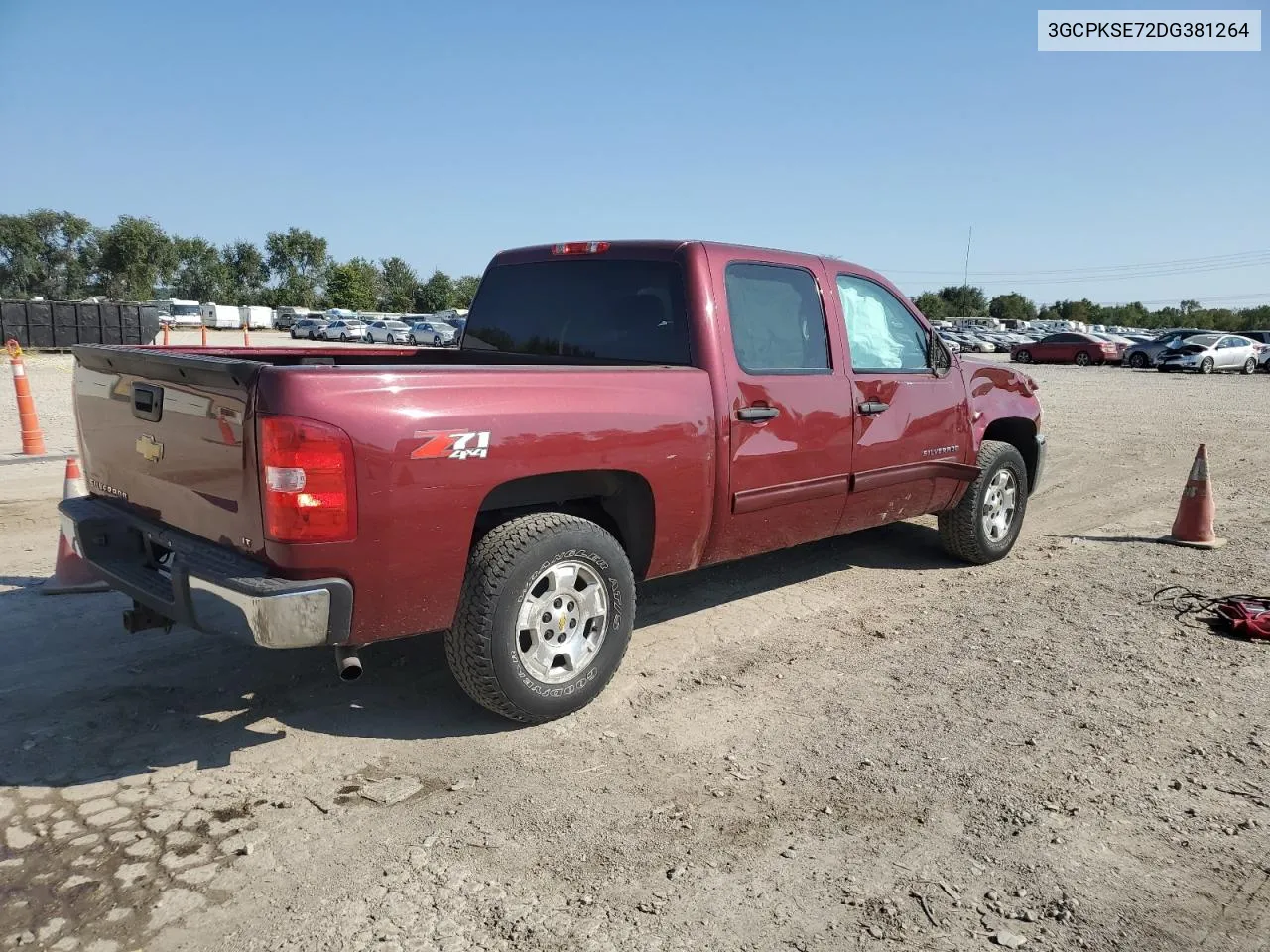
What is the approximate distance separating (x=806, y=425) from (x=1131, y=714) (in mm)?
1933

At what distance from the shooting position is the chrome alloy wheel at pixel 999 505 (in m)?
6.48

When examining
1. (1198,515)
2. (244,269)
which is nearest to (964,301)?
(244,269)

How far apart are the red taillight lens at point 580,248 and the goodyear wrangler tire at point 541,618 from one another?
1649 mm

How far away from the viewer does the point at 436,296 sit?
4456 inches

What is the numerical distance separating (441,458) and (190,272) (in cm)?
11905

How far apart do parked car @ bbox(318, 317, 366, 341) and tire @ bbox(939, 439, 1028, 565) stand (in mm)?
52898

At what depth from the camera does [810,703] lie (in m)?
4.17

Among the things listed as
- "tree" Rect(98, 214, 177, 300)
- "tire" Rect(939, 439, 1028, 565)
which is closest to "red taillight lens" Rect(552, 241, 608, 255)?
"tire" Rect(939, 439, 1028, 565)

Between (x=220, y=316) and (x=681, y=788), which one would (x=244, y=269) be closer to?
(x=220, y=316)

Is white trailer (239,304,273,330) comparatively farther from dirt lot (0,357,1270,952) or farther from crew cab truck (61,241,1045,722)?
dirt lot (0,357,1270,952)

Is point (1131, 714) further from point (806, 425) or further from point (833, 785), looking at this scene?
point (806, 425)

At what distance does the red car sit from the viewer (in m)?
37.6

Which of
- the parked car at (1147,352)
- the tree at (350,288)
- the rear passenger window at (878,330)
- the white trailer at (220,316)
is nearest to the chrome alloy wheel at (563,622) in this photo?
the rear passenger window at (878,330)

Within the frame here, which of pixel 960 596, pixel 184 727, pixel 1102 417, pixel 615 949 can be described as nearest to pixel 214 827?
pixel 184 727
